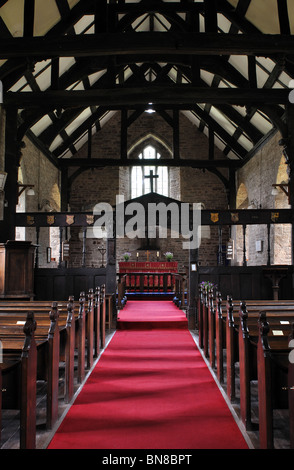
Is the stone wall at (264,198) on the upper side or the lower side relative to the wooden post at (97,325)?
upper

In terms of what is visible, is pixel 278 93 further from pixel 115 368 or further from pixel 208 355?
pixel 115 368

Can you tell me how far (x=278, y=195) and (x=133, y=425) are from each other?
8762mm

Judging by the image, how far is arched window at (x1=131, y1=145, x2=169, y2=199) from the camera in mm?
15469

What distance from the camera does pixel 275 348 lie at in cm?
254

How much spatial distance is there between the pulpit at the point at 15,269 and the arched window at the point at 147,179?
8492mm

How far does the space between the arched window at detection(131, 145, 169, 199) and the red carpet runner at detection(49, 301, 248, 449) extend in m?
10.7

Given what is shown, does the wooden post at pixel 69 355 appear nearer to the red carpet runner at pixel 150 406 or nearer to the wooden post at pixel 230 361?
the red carpet runner at pixel 150 406

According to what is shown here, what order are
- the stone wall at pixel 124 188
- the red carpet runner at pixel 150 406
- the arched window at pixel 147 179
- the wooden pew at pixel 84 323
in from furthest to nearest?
the arched window at pixel 147 179, the stone wall at pixel 124 188, the wooden pew at pixel 84 323, the red carpet runner at pixel 150 406

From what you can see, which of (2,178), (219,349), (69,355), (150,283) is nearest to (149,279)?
(150,283)

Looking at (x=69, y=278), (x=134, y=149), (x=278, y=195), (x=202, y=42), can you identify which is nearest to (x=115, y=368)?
(x=69, y=278)

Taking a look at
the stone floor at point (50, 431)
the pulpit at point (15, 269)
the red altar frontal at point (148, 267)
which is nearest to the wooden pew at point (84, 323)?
the stone floor at point (50, 431)

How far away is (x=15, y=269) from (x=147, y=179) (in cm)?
914

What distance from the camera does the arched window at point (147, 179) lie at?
1547cm

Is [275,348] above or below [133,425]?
above
